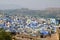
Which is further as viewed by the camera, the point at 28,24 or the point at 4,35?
the point at 28,24

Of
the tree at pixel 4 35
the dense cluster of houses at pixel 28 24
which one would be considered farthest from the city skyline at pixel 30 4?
the tree at pixel 4 35

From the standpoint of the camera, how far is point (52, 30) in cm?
304

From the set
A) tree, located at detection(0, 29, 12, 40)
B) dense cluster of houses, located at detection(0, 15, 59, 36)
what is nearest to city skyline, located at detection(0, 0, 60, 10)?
dense cluster of houses, located at detection(0, 15, 59, 36)

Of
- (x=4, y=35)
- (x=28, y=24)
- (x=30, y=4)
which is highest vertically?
(x=30, y=4)

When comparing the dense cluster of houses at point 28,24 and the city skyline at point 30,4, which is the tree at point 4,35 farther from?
the city skyline at point 30,4

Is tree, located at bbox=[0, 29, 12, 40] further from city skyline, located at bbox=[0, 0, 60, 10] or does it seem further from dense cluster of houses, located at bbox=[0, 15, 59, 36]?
city skyline, located at bbox=[0, 0, 60, 10]

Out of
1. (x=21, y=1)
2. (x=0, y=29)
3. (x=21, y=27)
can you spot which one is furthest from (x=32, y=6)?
(x=0, y=29)

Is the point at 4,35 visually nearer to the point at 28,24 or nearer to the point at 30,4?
the point at 28,24

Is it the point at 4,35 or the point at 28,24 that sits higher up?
the point at 28,24

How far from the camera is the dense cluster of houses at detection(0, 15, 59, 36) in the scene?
306cm

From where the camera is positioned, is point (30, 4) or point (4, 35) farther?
point (30, 4)

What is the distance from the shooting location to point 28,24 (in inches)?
122

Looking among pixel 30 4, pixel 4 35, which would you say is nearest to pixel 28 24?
pixel 30 4

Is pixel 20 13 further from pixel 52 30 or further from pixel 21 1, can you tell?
pixel 52 30
